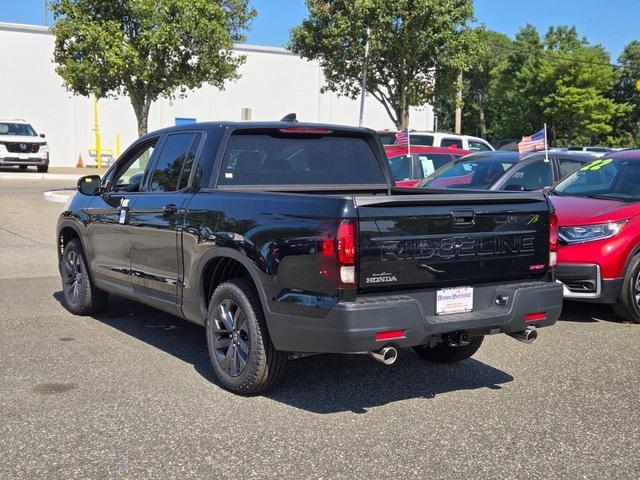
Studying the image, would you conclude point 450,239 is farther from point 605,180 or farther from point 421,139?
point 421,139

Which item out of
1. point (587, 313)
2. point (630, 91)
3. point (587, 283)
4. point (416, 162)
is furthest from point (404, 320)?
point (630, 91)

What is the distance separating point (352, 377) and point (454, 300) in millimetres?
1199

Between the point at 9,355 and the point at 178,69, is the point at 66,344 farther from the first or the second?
the point at 178,69

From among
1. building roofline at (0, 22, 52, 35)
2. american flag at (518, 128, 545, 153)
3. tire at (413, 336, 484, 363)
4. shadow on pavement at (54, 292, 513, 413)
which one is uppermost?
building roofline at (0, 22, 52, 35)

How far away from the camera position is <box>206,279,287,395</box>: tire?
4.66 m

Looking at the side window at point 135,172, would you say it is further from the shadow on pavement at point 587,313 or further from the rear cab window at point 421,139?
the rear cab window at point 421,139

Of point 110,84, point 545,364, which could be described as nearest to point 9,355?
point 545,364

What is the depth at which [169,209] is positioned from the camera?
557cm

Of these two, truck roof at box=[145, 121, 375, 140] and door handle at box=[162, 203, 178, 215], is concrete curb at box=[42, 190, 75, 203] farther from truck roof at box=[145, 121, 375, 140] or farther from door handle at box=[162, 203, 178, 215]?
door handle at box=[162, 203, 178, 215]

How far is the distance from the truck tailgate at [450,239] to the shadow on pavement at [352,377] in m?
0.94

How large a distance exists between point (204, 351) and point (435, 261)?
2419 mm

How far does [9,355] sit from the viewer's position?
5750 millimetres

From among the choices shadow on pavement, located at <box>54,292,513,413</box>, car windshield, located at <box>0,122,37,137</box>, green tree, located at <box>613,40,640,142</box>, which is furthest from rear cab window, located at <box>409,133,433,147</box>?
green tree, located at <box>613,40,640,142</box>

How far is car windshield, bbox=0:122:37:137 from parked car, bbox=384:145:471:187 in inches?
778
